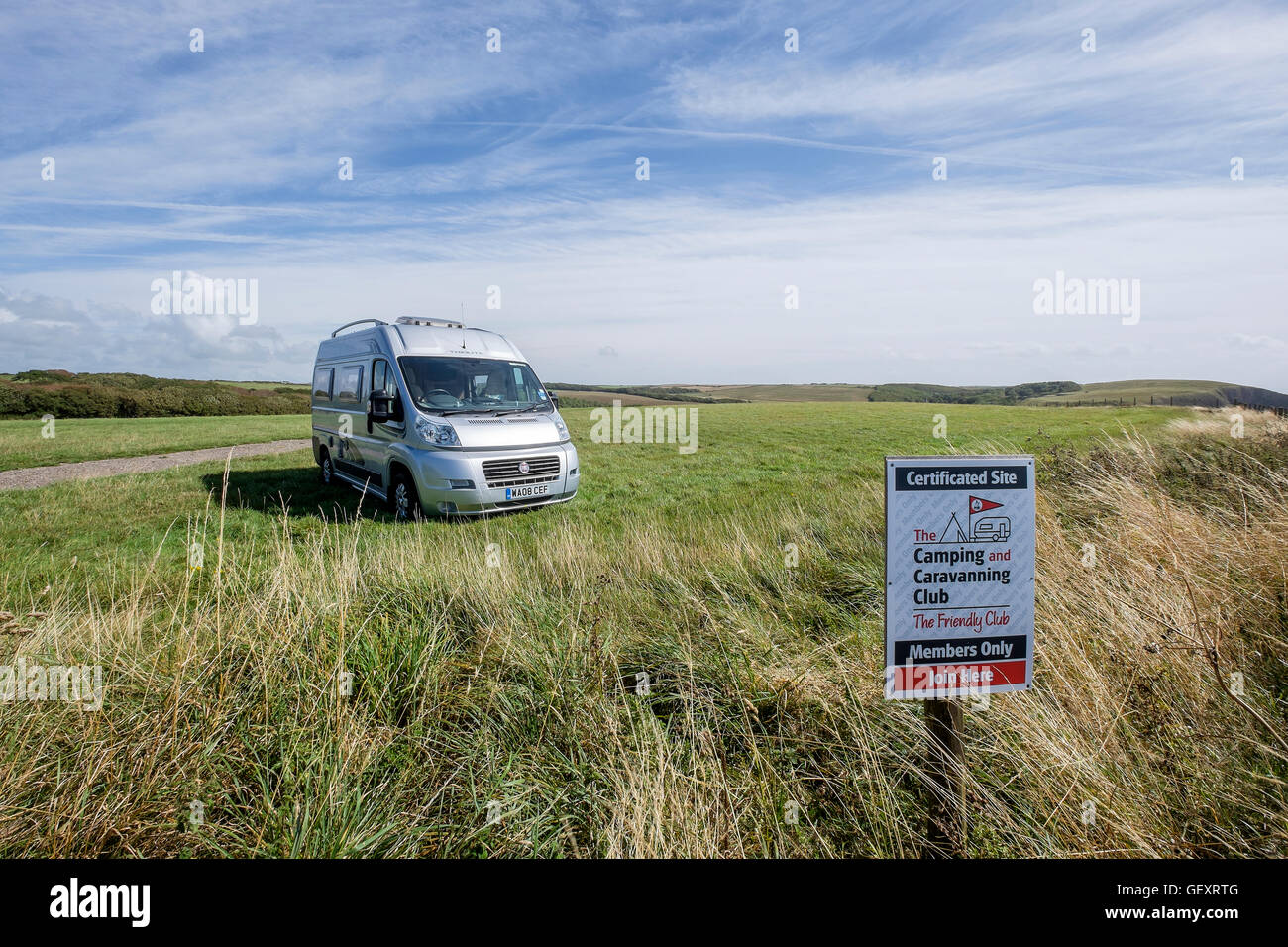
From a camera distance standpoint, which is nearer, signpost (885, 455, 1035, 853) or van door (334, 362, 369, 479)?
signpost (885, 455, 1035, 853)

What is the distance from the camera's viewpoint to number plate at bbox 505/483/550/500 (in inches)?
350

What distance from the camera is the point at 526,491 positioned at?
9.09m

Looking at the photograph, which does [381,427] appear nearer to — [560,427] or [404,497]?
[404,497]

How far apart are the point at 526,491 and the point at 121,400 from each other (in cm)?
4718

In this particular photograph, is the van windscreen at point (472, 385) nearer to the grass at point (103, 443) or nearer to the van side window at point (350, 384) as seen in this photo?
the van side window at point (350, 384)

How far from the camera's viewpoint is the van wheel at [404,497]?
8750mm

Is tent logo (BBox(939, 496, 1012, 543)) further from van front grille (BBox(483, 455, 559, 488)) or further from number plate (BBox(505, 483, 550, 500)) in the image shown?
number plate (BBox(505, 483, 550, 500))

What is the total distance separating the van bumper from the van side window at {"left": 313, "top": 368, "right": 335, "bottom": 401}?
468cm

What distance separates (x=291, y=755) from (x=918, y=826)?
2.51m

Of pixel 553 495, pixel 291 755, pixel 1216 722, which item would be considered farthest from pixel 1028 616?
pixel 553 495

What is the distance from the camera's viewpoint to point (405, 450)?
878 cm

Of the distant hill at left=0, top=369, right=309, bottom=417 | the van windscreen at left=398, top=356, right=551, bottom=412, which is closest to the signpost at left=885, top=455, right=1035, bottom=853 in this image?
the van windscreen at left=398, top=356, right=551, bottom=412
